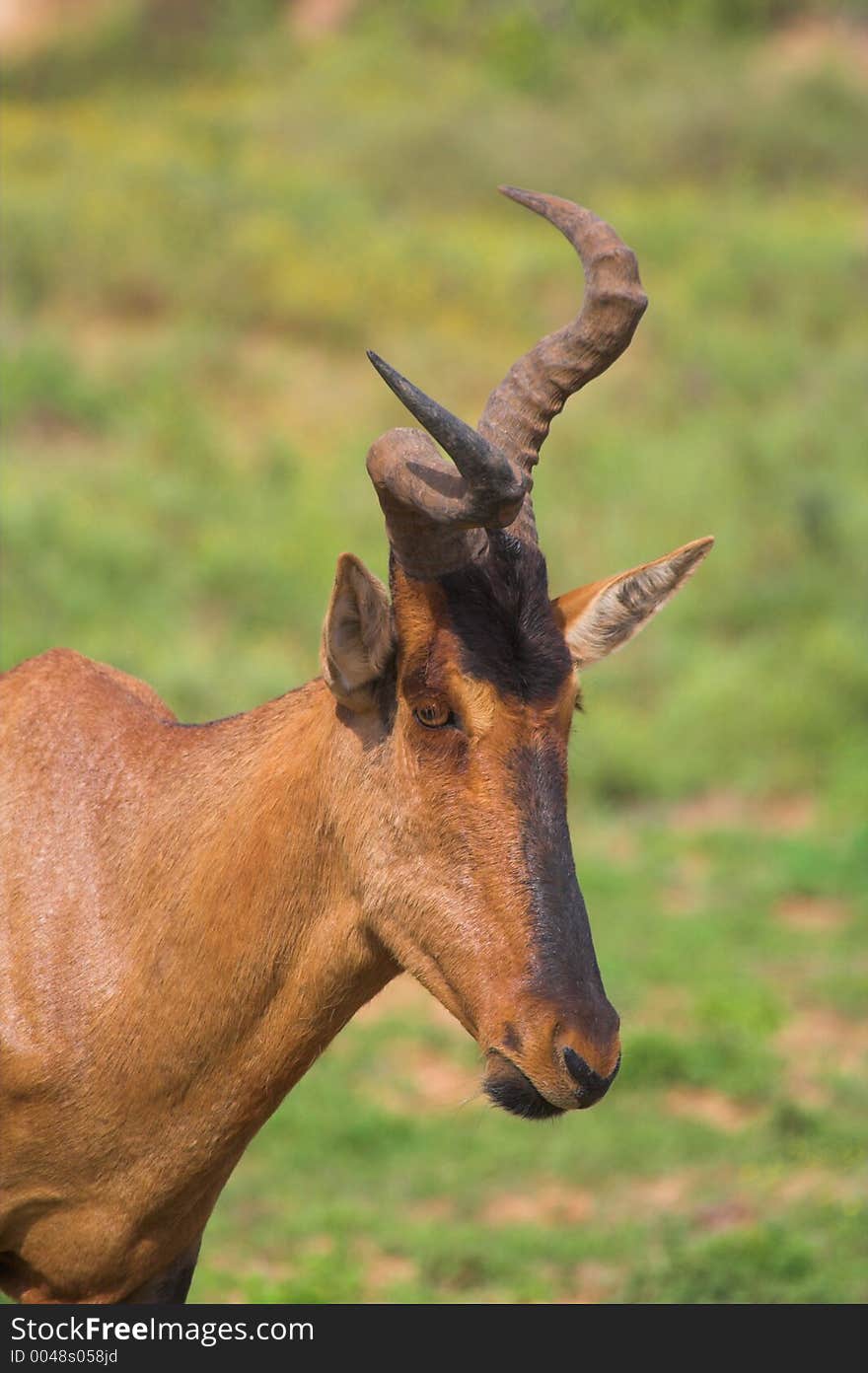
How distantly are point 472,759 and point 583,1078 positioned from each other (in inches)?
30.6

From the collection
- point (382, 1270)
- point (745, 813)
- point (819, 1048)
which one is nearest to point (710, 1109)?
point (819, 1048)

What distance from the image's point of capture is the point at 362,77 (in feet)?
115

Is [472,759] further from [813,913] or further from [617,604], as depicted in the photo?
[813,913]

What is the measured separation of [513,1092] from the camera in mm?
4215

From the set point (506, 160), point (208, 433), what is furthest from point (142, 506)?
point (506, 160)

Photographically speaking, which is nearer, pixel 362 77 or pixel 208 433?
pixel 208 433

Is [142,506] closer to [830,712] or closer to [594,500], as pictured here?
[594,500]

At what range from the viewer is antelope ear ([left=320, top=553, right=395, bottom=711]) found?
428 centimetres

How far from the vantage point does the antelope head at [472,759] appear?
418 centimetres

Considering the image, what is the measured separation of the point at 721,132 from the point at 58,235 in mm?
13406

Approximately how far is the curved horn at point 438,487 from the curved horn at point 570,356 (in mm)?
465

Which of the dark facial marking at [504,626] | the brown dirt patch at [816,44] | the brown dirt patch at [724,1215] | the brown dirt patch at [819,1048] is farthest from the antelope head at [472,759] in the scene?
the brown dirt patch at [816,44]

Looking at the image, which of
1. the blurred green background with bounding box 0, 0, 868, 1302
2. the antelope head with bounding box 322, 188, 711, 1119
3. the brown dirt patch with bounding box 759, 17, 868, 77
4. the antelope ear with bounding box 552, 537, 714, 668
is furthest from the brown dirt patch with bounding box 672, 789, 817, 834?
the brown dirt patch with bounding box 759, 17, 868, 77
